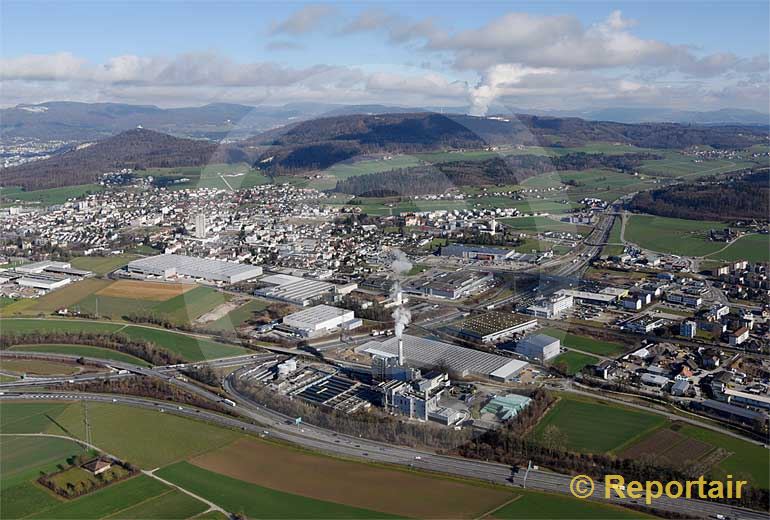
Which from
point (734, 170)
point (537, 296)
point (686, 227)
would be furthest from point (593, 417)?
point (734, 170)

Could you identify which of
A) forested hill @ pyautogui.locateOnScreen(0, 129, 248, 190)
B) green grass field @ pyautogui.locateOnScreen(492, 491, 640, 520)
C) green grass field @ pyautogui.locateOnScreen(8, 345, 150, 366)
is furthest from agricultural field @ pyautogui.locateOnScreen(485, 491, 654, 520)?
forested hill @ pyautogui.locateOnScreen(0, 129, 248, 190)

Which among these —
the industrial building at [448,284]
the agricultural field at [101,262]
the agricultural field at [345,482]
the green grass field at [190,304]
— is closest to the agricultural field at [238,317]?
the green grass field at [190,304]

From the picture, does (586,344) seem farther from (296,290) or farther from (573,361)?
(296,290)

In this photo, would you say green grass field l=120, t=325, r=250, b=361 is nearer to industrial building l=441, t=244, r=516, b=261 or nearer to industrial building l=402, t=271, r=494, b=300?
industrial building l=402, t=271, r=494, b=300

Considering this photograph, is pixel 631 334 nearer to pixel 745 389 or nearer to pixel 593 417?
pixel 745 389

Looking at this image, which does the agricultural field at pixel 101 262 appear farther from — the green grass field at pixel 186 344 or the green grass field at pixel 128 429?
the green grass field at pixel 128 429

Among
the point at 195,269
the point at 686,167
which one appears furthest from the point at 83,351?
the point at 686,167
